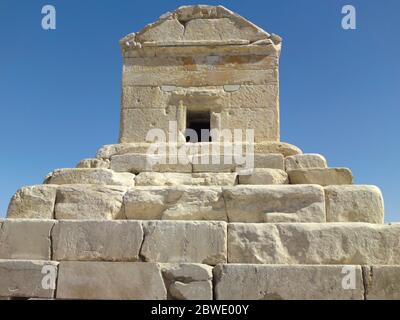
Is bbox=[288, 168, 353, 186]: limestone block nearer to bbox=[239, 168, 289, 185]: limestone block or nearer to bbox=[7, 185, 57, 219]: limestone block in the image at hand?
bbox=[239, 168, 289, 185]: limestone block

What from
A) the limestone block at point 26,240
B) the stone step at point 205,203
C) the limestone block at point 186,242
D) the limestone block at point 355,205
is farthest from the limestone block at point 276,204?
the limestone block at point 26,240

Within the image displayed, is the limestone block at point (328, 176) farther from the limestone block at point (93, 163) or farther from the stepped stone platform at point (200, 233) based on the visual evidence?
the limestone block at point (93, 163)

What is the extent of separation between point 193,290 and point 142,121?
4.43 m

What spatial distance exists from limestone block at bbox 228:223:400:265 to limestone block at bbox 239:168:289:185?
1.05 metres

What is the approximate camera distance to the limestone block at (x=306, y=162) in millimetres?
6086

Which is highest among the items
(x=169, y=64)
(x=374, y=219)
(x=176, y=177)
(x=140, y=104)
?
(x=169, y=64)

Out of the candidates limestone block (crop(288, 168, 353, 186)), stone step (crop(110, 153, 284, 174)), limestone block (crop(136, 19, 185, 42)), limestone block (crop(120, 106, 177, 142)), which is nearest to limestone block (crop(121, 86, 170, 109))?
limestone block (crop(120, 106, 177, 142))

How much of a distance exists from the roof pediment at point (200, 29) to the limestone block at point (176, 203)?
4105 millimetres

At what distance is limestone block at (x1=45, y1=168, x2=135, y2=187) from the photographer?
5645 mm
